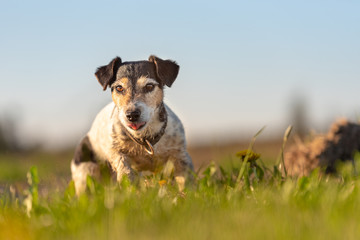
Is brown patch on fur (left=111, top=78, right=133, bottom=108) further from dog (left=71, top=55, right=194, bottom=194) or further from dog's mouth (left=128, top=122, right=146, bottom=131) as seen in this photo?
dog's mouth (left=128, top=122, right=146, bottom=131)

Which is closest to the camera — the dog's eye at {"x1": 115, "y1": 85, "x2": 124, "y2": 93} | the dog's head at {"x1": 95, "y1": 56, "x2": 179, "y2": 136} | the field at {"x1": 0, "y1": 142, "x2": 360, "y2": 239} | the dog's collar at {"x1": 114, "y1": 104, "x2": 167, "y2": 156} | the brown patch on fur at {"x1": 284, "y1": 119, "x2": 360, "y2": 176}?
the field at {"x1": 0, "y1": 142, "x2": 360, "y2": 239}

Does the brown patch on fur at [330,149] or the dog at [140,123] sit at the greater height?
the dog at [140,123]

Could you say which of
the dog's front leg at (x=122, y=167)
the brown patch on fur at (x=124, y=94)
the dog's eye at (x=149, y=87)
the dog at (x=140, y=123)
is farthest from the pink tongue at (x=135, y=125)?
the dog's front leg at (x=122, y=167)

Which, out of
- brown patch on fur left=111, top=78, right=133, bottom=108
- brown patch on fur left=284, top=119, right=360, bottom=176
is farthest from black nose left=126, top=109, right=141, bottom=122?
brown patch on fur left=284, top=119, right=360, bottom=176

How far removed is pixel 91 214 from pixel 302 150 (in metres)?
5.40

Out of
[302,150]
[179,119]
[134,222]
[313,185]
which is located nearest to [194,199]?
[134,222]

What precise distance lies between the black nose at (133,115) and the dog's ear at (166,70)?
1.98ft

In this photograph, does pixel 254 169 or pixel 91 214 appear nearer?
pixel 91 214

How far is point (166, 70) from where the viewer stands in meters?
5.12

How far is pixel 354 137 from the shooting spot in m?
7.86

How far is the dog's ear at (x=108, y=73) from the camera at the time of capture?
5117 millimetres

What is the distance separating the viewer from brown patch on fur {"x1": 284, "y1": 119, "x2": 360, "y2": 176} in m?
7.73

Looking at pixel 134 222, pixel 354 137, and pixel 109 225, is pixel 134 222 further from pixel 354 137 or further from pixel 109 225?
pixel 354 137

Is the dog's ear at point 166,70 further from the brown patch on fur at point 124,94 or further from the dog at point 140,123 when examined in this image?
the brown patch on fur at point 124,94
